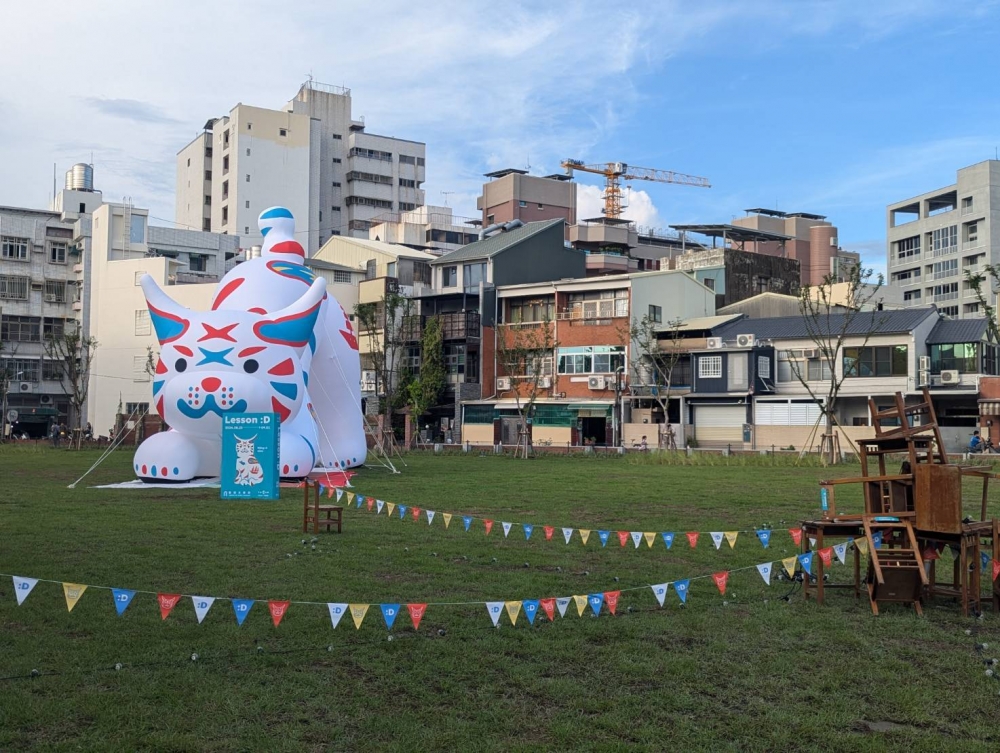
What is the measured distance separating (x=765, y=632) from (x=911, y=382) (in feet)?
155

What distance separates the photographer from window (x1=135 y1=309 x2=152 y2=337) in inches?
2899

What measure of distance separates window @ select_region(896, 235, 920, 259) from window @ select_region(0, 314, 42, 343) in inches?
2927

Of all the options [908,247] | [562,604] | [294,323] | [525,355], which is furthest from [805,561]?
[908,247]

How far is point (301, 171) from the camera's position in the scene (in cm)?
9275

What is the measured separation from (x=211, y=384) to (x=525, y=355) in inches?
1331

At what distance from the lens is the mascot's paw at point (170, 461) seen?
1081 inches

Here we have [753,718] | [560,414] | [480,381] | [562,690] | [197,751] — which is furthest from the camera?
[480,381]

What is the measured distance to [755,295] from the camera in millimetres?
74125

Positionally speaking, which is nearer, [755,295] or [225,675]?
[225,675]

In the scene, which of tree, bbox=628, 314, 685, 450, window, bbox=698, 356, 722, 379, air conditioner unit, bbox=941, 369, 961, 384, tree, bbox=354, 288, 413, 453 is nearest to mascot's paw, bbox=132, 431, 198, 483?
tree, bbox=354, 288, 413, 453

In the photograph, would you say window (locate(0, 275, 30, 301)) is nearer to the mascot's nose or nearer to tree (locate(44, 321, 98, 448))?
tree (locate(44, 321, 98, 448))

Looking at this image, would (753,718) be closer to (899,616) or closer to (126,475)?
(899,616)

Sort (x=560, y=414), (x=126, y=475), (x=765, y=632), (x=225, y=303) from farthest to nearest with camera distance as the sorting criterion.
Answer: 1. (x=560, y=414)
2. (x=126, y=475)
3. (x=225, y=303)
4. (x=765, y=632)

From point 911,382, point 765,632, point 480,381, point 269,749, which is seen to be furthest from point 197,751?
point 480,381
